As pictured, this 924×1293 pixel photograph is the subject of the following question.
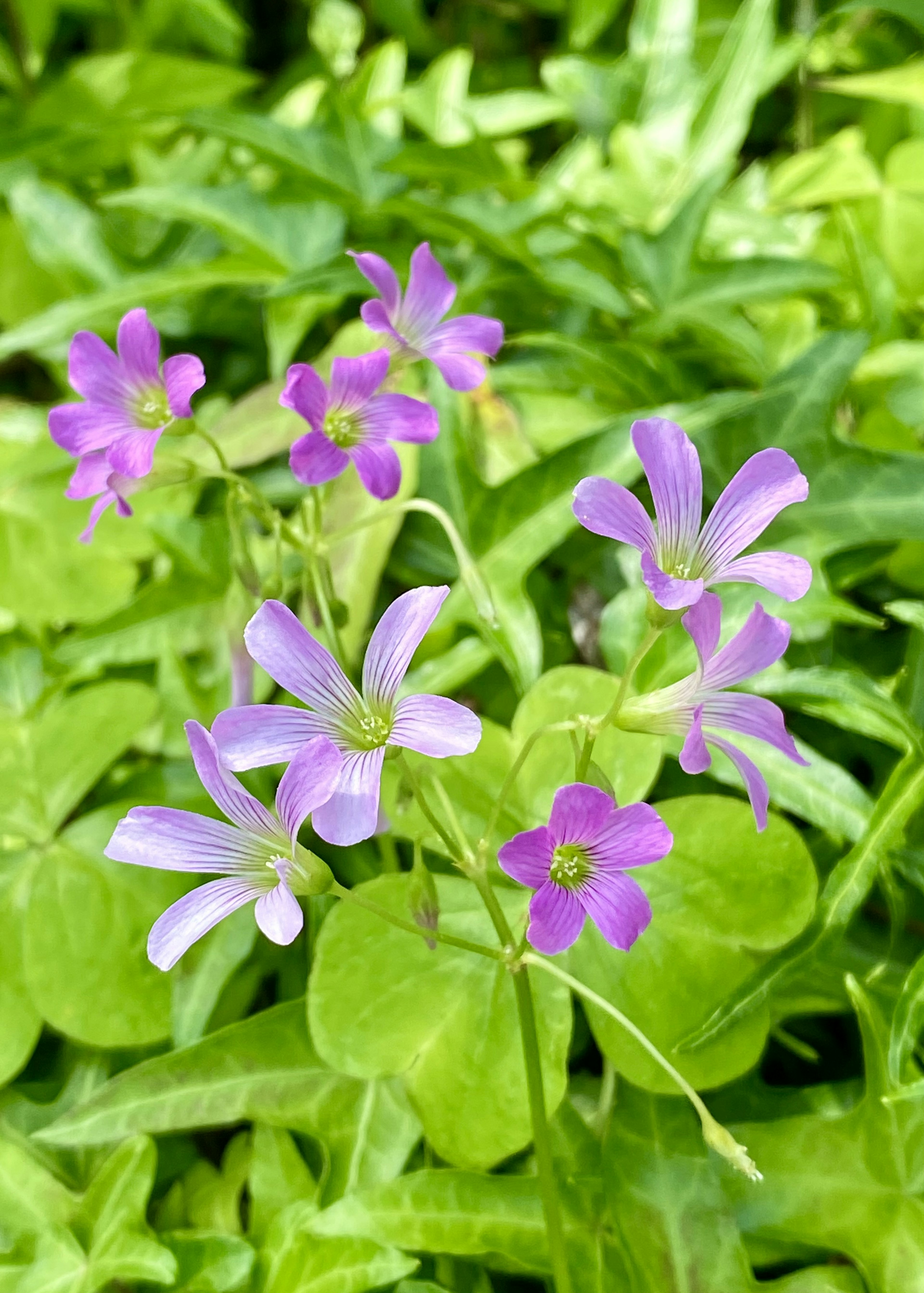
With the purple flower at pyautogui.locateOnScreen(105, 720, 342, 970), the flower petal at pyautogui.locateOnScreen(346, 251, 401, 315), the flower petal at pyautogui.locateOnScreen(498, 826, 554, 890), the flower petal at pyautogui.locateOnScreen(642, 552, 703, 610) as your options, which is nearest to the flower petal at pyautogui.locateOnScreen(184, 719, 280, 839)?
the purple flower at pyautogui.locateOnScreen(105, 720, 342, 970)

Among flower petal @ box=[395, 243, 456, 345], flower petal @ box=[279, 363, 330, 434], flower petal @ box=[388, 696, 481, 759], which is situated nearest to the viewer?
flower petal @ box=[388, 696, 481, 759]

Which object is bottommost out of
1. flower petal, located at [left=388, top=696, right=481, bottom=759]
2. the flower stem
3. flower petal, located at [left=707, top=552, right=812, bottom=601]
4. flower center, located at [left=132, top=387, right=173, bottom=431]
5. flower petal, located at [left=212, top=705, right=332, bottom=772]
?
the flower stem

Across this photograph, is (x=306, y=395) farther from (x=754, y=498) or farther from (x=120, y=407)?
(x=754, y=498)

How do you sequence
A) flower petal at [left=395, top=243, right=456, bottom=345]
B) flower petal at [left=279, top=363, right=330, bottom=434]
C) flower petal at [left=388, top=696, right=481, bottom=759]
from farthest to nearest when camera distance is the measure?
flower petal at [left=395, top=243, right=456, bottom=345]
flower petal at [left=279, top=363, right=330, bottom=434]
flower petal at [left=388, top=696, right=481, bottom=759]

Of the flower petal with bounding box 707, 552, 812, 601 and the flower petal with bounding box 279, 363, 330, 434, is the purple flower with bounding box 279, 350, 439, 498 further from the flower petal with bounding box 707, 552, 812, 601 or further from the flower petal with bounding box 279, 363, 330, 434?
the flower petal with bounding box 707, 552, 812, 601

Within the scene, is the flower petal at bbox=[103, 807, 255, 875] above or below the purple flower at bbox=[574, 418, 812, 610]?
below

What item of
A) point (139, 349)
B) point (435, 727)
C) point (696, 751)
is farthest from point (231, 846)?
point (139, 349)

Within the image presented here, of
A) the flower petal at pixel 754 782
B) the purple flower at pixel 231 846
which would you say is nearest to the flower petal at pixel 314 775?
the purple flower at pixel 231 846
